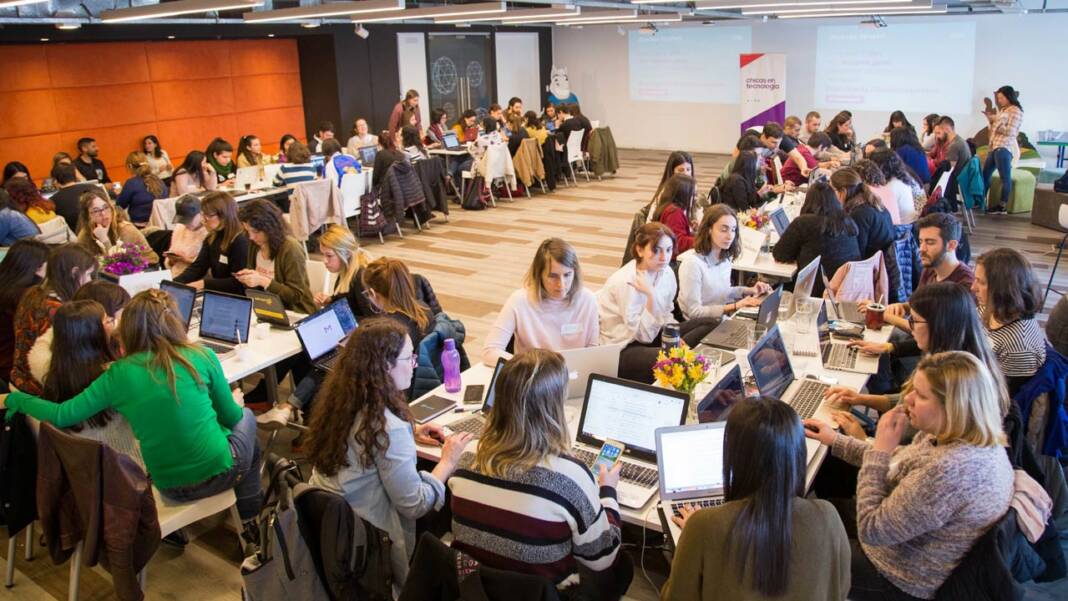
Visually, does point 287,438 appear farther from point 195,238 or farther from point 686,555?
point 686,555

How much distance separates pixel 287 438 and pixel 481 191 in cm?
694

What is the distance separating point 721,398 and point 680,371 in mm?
208

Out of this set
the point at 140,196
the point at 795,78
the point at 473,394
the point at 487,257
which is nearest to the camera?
the point at 473,394

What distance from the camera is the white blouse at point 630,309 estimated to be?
4398 mm

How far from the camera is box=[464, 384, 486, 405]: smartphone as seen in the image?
3598 mm

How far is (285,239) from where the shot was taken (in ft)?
16.7

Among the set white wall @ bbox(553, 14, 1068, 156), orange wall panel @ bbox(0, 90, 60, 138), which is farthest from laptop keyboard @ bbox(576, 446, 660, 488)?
white wall @ bbox(553, 14, 1068, 156)

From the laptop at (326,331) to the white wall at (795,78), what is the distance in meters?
12.3

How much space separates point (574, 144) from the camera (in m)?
12.5

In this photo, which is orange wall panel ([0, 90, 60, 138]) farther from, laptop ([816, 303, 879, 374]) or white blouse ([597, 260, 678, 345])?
laptop ([816, 303, 879, 374])

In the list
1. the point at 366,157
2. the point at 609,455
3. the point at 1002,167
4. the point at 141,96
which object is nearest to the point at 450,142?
the point at 366,157

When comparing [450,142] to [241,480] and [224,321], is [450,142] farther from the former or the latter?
[241,480]

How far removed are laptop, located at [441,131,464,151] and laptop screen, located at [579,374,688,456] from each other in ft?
30.3

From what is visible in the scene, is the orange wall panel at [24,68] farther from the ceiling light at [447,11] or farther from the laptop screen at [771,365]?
the laptop screen at [771,365]
